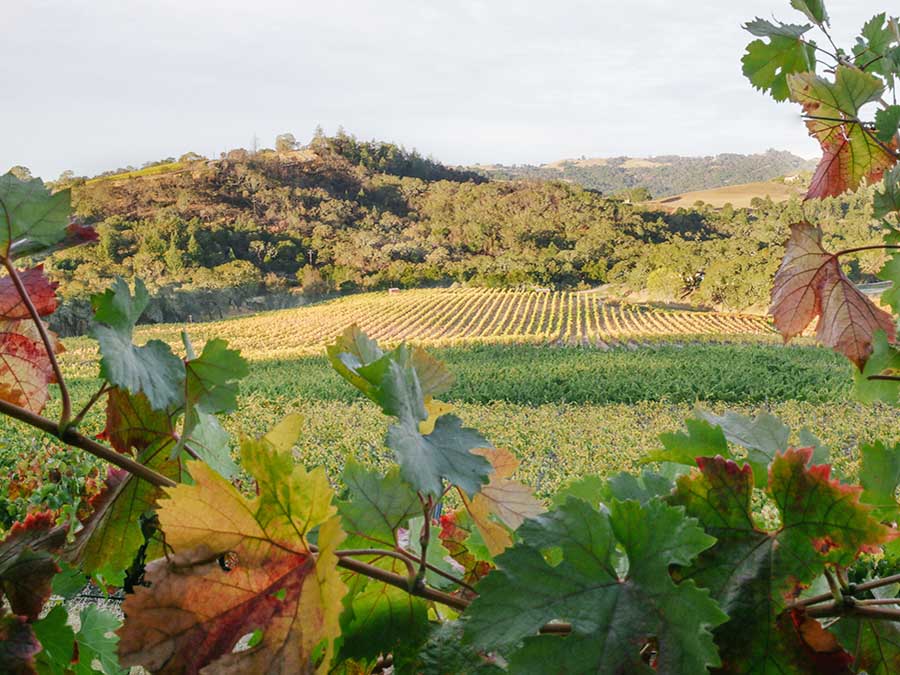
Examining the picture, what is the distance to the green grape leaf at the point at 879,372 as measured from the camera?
244 millimetres

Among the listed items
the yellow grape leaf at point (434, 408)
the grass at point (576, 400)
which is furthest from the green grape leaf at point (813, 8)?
the grass at point (576, 400)

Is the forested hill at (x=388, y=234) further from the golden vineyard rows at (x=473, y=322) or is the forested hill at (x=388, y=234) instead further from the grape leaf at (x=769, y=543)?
the grape leaf at (x=769, y=543)

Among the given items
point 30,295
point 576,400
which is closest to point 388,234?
point 576,400

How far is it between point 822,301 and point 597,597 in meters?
0.18

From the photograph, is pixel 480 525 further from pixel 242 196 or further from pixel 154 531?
pixel 242 196

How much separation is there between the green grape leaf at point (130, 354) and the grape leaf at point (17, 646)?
0.17 ft

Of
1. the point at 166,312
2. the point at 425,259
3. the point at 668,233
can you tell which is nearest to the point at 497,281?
the point at 425,259

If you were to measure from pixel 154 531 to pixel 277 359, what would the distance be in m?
11.1

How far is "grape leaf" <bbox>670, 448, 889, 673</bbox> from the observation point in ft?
0.41

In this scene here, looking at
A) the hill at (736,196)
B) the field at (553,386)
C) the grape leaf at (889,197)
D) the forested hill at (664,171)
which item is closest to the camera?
the grape leaf at (889,197)

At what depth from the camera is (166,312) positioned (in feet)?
57.5

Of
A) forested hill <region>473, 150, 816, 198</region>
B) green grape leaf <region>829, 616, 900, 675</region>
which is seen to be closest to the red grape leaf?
green grape leaf <region>829, 616, 900, 675</region>

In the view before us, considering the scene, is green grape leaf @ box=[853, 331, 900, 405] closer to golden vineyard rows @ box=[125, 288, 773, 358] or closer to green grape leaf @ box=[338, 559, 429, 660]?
green grape leaf @ box=[338, 559, 429, 660]

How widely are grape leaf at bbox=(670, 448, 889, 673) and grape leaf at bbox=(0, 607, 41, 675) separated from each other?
0.14m
